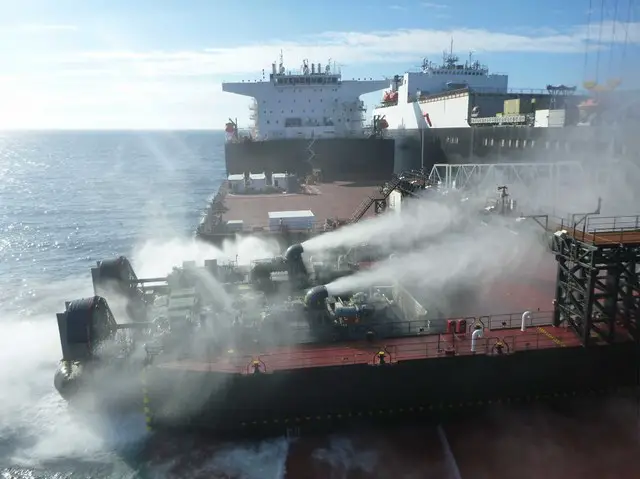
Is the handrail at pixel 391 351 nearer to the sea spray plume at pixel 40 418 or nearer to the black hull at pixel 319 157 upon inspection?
the sea spray plume at pixel 40 418

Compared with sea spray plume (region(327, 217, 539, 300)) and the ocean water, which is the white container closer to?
sea spray plume (region(327, 217, 539, 300))

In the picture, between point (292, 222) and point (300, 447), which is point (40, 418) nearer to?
point (300, 447)

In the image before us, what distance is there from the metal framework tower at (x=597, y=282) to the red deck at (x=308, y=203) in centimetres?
1702

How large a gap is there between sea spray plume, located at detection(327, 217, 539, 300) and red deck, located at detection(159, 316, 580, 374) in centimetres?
394

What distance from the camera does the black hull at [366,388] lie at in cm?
1474

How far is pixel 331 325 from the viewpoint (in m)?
16.6

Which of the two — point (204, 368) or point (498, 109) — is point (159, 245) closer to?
point (204, 368)

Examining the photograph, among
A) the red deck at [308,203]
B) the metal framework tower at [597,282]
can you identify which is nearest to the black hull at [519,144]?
the red deck at [308,203]

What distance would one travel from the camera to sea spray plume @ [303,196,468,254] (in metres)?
26.0

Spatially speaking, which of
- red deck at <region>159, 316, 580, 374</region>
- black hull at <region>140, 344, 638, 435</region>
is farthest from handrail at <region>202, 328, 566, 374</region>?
black hull at <region>140, 344, 638, 435</region>

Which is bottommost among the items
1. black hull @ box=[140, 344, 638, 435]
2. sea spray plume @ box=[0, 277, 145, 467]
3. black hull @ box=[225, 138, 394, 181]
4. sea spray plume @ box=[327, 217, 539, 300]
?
sea spray plume @ box=[0, 277, 145, 467]

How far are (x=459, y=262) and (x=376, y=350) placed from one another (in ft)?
28.4

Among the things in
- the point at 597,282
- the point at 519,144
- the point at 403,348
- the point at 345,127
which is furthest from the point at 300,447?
the point at 345,127

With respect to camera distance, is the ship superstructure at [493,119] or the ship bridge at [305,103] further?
the ship bridge at [305,103]
